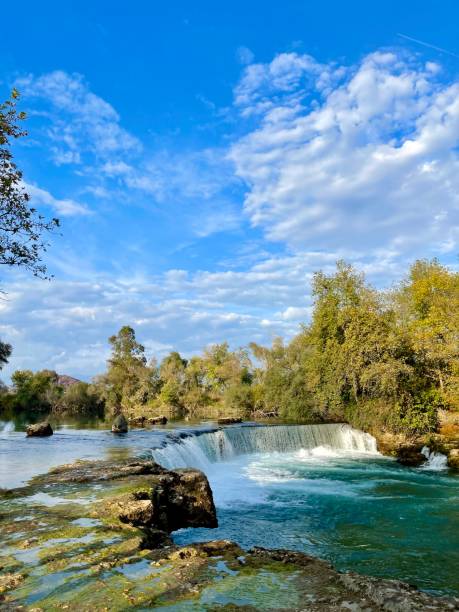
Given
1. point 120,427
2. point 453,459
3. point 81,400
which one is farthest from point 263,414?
point 81,400

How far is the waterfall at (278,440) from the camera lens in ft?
87.0

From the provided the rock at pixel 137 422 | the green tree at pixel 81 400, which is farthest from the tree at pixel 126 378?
the rock at pixel 137 422

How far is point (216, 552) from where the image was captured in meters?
7.54

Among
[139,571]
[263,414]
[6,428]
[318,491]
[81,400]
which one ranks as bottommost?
[318,491]

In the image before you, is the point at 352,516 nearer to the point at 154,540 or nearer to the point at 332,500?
the point at 332,500

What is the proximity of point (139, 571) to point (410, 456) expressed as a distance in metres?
22.5

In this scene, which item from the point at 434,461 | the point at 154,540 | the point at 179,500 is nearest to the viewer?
the point at 154,540

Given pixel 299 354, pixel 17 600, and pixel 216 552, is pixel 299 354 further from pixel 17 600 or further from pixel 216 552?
pixel 17 600

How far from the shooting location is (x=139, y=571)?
21.0 ft

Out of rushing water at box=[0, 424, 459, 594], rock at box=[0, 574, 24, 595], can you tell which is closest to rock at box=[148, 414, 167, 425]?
rushing water at box=[0, 424, 459, 594]

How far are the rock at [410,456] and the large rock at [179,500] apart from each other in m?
16.1

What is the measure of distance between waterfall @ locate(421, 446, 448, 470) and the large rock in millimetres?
15876

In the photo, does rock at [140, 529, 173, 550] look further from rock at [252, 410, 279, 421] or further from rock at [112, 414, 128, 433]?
rock at [252, 410, 279, 421]

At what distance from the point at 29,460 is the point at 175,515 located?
9.85 m
